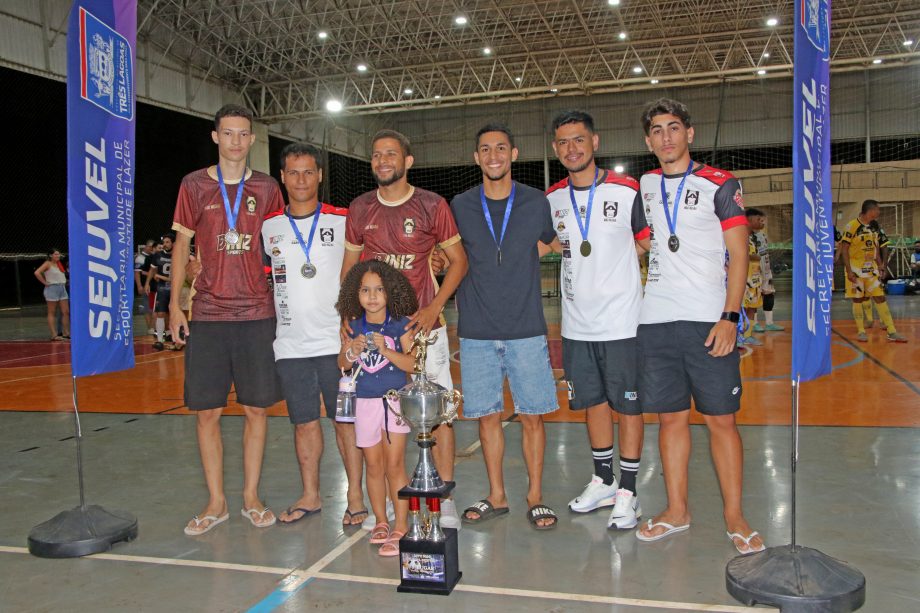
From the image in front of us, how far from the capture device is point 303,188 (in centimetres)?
378

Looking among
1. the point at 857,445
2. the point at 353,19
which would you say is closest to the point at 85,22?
the point at 857,445

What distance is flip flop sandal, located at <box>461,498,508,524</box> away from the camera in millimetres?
3688

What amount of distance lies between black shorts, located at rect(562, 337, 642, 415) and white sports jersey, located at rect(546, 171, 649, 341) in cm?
6

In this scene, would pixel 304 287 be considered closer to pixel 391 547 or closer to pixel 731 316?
pixel 391 547

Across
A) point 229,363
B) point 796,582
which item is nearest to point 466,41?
point 229,363

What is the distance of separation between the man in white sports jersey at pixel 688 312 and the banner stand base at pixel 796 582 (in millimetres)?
364

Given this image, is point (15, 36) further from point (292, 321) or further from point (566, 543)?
point (566, 543)

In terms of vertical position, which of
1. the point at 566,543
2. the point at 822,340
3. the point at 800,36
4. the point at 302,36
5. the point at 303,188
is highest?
the point at 302,36

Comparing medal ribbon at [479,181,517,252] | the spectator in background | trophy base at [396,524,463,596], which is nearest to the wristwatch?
medal ribbon at [479,181,517,252]

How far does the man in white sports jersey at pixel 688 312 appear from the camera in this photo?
3.25 m

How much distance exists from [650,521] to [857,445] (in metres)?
2.10

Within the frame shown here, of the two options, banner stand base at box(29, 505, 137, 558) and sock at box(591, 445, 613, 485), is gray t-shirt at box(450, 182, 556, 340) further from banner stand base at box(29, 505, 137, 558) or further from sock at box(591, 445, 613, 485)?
banner stand base at box(29, 505, 137, 558)

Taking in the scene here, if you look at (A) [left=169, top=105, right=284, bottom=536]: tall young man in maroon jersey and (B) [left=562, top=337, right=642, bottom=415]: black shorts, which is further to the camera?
(A) [left=169, top=105, right=284, bottom=536]: tall young man in maroon jersey

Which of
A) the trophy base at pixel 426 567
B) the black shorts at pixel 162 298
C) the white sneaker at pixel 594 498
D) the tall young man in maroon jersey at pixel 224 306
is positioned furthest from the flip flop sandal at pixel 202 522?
the black shorts at pixel 162 298
